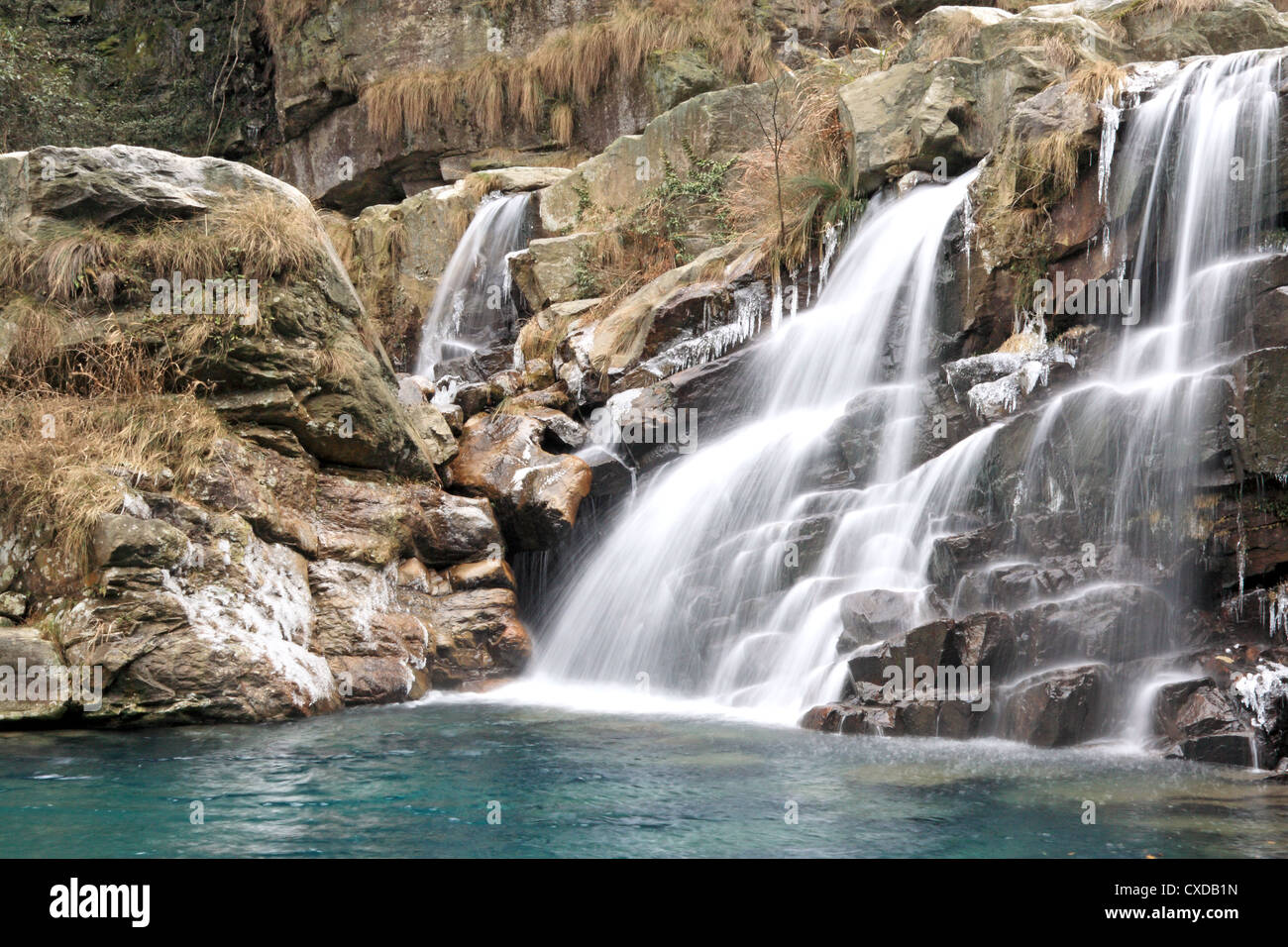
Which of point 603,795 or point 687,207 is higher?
point 687,207

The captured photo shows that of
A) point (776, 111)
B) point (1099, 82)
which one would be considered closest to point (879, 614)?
point (1099, 82)

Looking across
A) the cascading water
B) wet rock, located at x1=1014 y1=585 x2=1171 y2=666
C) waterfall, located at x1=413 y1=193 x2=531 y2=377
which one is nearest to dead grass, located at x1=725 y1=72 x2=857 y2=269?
the cascading water

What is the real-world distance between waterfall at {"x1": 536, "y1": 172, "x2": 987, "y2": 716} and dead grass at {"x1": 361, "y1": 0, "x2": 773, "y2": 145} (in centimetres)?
715

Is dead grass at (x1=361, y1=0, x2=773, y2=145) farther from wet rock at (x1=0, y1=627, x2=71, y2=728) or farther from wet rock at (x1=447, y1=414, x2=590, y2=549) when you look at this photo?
wet rock at (x1=0, y1=627, x2=71, y2=728)

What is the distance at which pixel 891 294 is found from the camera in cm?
976

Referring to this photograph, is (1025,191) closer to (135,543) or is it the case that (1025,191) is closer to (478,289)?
(135,543)

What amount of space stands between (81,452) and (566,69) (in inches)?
455

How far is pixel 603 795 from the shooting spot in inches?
197

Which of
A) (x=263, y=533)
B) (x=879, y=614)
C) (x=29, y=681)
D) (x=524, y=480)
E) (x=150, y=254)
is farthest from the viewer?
(x=524, y=480)

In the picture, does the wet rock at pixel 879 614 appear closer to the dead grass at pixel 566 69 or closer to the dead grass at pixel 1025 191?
the dead grass at pixel 1025 191
